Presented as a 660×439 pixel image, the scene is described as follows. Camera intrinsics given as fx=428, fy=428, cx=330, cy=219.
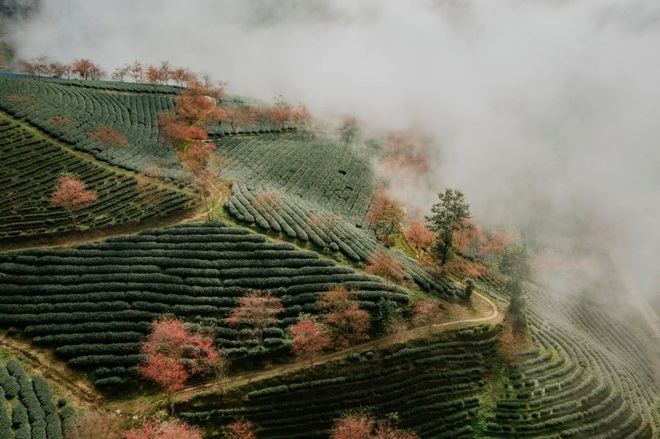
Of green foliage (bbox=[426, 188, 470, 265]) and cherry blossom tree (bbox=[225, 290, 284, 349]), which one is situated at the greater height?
green foliage (bbox=[426, 188, 470, 265])

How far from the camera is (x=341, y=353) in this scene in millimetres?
49656

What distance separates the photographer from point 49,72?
13738 centimetres

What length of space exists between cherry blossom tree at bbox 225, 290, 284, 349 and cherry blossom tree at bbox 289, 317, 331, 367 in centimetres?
299

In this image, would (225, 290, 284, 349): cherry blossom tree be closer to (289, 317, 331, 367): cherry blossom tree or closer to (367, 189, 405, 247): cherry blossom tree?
(289, 317, 331, 367): cherry blossom tree

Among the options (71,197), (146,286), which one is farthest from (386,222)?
(71,197)

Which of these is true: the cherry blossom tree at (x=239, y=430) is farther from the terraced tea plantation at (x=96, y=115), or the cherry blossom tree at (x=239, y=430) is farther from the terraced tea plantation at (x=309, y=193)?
the terraced tea plantation at (x=96, y=115)

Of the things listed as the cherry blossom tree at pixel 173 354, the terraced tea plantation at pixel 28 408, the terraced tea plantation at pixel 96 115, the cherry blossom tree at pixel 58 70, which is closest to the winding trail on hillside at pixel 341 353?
the cherry blossom tree at pixel 173 354

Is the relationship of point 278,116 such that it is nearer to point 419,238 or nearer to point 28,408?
point 419,238

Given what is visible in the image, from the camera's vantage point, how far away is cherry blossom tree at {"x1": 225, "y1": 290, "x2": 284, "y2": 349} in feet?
156

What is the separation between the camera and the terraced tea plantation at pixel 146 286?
4528 centimetres

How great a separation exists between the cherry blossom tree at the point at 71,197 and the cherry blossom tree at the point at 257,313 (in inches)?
1041

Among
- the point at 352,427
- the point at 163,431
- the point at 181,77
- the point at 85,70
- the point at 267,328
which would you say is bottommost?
the point at 163,431

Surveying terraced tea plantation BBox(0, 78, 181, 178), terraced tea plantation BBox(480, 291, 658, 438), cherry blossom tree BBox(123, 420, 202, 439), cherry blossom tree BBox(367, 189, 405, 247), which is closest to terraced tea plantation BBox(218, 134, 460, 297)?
cherry blossom tree BBox(367, 189, 405, 247)

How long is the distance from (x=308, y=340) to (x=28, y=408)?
85.4 ft
